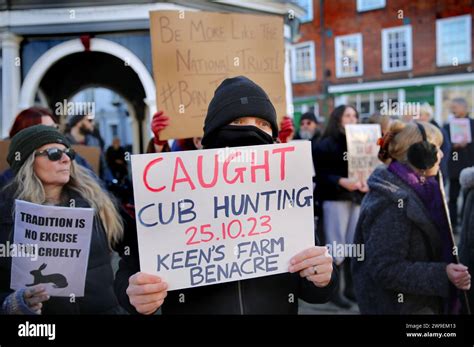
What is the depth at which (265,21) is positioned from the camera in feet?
7.73

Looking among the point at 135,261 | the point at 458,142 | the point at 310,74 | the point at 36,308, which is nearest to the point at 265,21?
the point at 310,74

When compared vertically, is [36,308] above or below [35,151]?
below

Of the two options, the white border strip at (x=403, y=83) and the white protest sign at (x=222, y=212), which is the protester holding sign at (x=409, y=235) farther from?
the white protest sign at (x=222, y=212)

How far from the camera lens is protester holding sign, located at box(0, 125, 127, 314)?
218 cm

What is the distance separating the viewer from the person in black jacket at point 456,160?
236cm

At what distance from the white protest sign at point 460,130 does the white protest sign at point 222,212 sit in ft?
2.43

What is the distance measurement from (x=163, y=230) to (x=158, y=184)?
6.8 inches

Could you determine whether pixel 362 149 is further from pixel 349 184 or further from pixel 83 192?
pixel 83 192

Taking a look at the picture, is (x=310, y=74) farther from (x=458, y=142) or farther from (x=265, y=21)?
(x=458, y=142)

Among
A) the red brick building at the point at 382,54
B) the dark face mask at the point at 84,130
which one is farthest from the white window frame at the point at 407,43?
the dark face mask at the point at 84,130

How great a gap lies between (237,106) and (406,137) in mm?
885

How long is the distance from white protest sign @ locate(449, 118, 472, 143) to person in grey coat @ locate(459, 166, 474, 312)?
143mm

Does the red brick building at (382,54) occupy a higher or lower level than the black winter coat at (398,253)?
higher

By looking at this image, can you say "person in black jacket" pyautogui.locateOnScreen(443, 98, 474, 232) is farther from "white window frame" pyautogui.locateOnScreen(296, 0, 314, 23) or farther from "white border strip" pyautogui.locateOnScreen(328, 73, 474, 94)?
"white window frame" pyautogui.locateOnScreen(296, 0, 314, 23)
